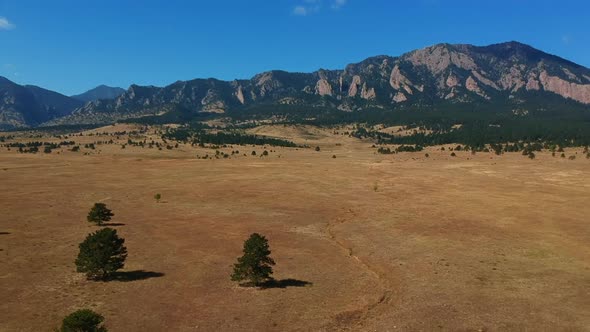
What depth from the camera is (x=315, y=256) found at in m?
41.5

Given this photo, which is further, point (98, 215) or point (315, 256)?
point (98, 215)

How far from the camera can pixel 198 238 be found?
47.2m

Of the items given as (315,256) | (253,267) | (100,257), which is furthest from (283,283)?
(100,257)

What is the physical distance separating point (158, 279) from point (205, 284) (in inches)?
138

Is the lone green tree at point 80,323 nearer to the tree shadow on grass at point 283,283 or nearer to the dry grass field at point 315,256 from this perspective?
the dry grass field at point 315,256

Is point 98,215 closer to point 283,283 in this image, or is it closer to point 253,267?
point 253,267

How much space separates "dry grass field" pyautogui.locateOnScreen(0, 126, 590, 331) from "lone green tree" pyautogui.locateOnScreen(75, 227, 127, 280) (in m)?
0.93

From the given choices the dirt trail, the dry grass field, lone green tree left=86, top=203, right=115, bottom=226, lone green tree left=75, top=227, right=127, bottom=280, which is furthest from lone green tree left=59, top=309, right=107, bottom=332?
lone green tree left=86, top=203, right=115, bottom=226

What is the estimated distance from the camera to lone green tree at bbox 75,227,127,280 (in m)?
33.1

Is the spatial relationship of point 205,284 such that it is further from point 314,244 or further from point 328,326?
point 314,244

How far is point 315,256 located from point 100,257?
17120 mm

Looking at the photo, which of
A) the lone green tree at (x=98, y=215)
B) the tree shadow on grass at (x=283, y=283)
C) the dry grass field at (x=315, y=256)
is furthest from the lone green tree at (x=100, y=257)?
the lone green tree at (x=98, y=215)

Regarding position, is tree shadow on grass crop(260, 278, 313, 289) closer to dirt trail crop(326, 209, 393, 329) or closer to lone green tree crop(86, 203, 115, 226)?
dirt trail crop(326, 209, 393, 329)

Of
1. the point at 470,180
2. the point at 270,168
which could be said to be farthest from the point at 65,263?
the point at 270,168
